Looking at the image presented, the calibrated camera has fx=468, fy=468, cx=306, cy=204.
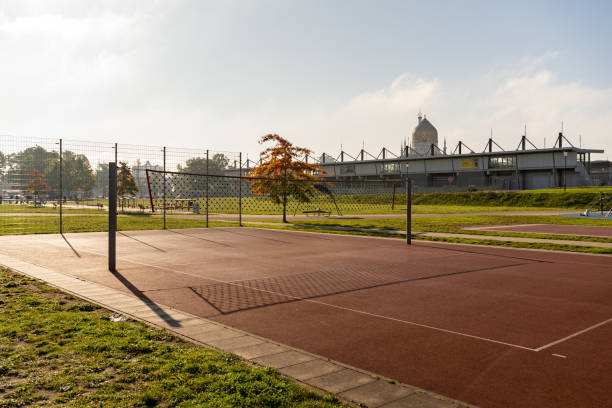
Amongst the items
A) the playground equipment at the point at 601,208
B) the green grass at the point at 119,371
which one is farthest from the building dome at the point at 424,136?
the green grass at the point at 119,371

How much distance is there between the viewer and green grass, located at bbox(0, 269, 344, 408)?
4.07 metres

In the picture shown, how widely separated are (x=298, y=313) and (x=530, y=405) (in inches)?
152

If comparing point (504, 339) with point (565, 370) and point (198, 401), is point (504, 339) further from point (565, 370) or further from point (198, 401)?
point (198, 401)

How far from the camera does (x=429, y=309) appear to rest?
7621mm

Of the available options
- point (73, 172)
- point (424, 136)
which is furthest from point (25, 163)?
point (424, 136)

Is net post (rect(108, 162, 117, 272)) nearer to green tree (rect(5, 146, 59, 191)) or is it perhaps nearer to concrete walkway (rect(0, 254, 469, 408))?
concrete walkway (rect(0, 254, 469, 408))

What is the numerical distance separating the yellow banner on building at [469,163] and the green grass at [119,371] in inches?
3351

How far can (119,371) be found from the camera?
15.5 feet

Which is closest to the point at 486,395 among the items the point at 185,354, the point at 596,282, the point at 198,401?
the point at 198,401

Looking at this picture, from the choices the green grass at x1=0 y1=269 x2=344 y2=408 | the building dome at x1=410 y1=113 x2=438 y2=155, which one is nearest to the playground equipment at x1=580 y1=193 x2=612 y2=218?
the green grass at x1=0 y1=269 x2=344 y2=408

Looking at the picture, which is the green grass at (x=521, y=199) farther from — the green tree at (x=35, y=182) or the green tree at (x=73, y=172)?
the green tree at (x=35, y=182)

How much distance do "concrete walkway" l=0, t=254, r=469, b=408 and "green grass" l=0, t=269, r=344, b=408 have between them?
0.22m

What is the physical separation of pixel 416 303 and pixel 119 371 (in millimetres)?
5031

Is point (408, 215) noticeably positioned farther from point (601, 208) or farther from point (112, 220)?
point (601, 208)
